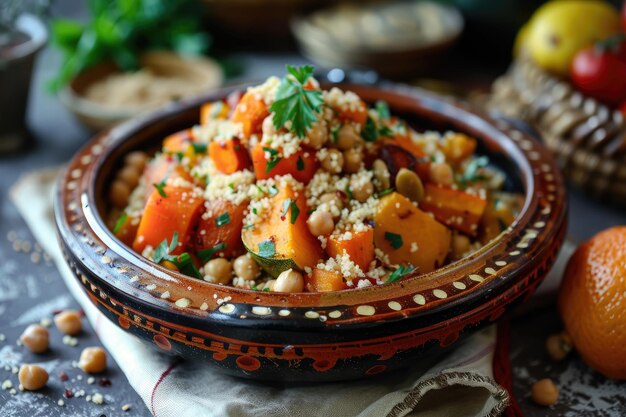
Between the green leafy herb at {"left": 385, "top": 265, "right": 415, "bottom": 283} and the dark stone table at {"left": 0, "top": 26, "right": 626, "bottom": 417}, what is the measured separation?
394mm

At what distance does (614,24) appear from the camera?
2.61 meters

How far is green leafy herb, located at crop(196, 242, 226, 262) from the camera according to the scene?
5.02 feet

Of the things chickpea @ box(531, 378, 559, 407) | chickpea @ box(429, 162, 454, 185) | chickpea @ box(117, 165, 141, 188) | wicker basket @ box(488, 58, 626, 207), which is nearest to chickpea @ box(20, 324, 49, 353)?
chickpea @ box(117, 165, 141, 188)

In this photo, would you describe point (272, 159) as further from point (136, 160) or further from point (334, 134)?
point (136, 160)

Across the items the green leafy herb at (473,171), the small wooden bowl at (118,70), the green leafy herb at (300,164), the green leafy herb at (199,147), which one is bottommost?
the small wooden bowl at (118,70)

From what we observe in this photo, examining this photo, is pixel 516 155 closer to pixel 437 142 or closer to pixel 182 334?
pixel 437 142

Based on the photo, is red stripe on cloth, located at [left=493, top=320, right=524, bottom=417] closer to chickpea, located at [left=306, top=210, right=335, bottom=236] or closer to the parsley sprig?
chickpea, located at [left=306, top=210, right=335, bottom=236]

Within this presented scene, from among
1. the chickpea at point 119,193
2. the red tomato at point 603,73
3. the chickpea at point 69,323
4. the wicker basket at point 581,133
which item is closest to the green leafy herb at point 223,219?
the chickpea at point 119,193

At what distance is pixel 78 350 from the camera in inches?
66.9

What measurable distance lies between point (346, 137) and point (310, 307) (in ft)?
1.57

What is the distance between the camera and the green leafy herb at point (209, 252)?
1531 mm

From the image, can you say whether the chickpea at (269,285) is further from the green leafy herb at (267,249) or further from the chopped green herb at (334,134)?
the chopped green herb at (334,134)

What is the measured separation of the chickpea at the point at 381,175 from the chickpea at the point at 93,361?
2.48 feet

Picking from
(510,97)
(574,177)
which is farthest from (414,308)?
(510,97)
